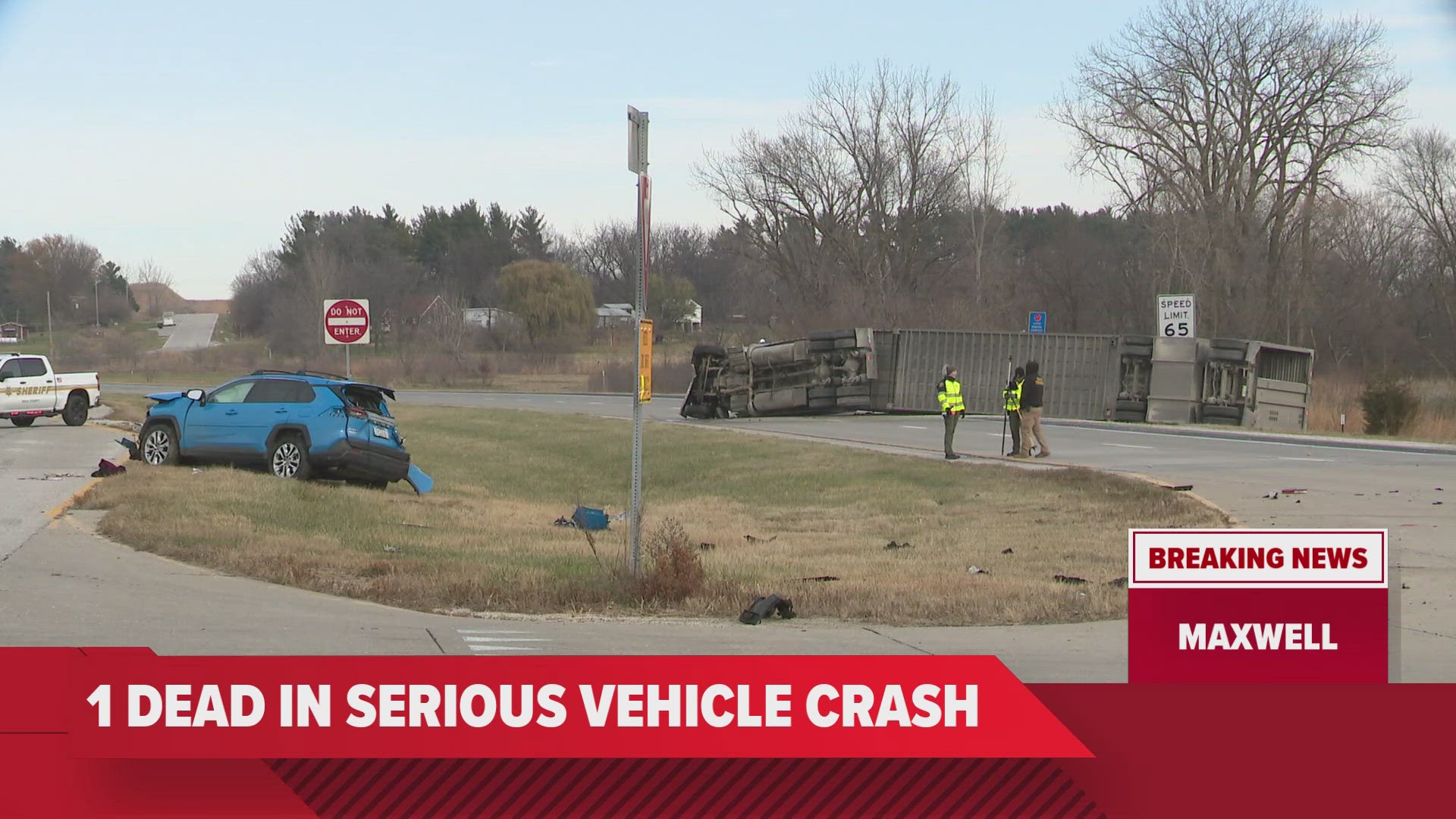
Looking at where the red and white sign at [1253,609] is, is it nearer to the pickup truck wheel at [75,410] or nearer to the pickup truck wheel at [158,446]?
the pickup truck wheel at [158,446]

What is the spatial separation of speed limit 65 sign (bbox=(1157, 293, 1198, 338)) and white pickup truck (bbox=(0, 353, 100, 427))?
28192 millimetres

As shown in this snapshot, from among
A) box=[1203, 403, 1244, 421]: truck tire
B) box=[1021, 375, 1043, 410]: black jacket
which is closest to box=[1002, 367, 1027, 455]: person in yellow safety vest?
box=[1021, 375, 1043, 410]: black jacket

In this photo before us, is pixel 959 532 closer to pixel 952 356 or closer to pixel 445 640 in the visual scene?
pixel 445 640

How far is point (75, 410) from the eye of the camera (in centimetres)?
3500

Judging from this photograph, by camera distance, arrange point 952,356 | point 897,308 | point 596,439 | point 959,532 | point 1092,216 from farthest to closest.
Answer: point 1092,216, point 897,308, point 952,356, point 596,439, point 959,532

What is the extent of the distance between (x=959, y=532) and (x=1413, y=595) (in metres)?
7.01

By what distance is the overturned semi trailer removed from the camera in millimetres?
37719

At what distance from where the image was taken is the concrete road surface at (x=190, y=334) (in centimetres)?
10944

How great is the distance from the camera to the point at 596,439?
122ft

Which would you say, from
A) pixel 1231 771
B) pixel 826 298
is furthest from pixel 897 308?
pixel 1231 771

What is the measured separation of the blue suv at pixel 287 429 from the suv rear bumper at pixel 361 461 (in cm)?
1

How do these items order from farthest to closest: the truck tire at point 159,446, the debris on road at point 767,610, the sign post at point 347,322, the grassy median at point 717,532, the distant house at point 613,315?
the distant house at point 613,315 → the sign post at point 347,322 → the truck tire at point 159,446 → the grassy median at point 717,532 → the debris on road at point 767,610

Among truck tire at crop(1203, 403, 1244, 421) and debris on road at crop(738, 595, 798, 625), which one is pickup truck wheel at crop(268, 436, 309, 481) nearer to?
debris on road at crop(738, 595, 798, 625)

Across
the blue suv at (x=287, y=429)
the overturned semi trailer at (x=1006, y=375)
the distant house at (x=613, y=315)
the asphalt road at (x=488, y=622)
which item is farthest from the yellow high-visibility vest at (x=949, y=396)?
the distant house at (x=613, y=315)
